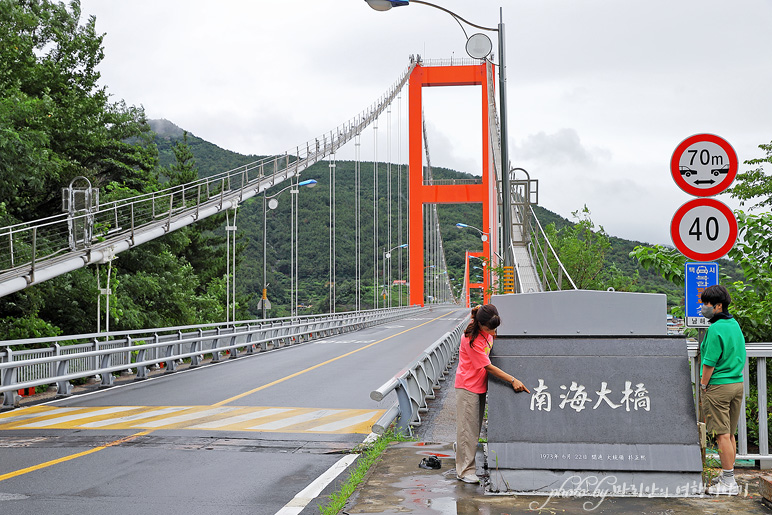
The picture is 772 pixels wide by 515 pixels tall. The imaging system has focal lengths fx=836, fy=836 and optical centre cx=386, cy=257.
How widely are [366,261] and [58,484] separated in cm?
7806

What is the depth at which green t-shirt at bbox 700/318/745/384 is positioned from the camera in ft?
21.6

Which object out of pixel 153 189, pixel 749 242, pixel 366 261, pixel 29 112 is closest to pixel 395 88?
pixel 366 261

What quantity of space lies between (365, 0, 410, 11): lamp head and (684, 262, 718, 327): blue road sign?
746cm

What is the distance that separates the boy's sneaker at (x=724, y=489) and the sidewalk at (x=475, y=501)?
0.07 m

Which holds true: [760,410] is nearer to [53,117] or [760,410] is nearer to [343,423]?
[343,423]

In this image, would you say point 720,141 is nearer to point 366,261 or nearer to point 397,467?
point 397,467

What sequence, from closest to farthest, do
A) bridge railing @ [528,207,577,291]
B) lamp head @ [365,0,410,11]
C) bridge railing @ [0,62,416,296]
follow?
lamp head @ [365,0,410,11], bridge railing @ [0,62,416,296], bridge railing @ [528,207,577,291]

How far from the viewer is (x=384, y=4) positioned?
42.2 feet

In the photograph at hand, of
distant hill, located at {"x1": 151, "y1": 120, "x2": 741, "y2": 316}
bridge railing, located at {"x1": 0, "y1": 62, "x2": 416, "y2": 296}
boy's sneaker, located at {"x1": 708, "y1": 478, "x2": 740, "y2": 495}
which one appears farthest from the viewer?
distant hill, located at {"x1": 151, "y1": 120, "x2": 741, "y2": 316}

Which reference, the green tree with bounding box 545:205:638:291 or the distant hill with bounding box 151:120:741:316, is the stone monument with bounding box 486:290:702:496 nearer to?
the green tree with bounding box 545:205:638:291

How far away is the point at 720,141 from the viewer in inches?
276

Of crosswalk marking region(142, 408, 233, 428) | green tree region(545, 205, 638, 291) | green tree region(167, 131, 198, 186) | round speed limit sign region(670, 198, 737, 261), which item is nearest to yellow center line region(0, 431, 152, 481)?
crosswalk marking region(142, 408, 233, 428)

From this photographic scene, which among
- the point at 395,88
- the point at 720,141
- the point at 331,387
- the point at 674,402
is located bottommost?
the point at 331,387

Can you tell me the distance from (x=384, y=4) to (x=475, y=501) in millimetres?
8722
